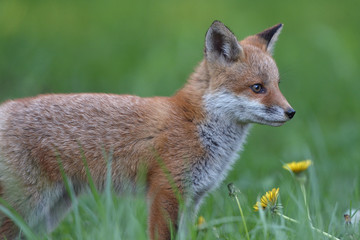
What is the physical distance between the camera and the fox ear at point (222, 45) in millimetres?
5926

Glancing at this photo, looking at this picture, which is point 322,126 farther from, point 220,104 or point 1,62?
point 1,62

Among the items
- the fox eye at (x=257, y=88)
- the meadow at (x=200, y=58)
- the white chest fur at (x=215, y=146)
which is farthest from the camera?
the meadow at (x=200, y=58)

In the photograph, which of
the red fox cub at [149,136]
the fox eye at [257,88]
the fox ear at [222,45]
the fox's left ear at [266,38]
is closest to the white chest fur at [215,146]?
the red fox cub at [149,136]

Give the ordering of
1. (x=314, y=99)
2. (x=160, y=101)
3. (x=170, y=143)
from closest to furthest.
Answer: (x=170, y=143) → (x=160, y=101) → (x=314, y=99)

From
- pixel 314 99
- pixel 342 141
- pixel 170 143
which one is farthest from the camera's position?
pixel 314 99

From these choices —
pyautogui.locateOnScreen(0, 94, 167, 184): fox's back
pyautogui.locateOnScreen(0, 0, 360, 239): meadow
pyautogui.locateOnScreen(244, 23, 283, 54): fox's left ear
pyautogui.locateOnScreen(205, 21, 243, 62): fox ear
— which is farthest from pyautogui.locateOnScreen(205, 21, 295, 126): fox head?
pyautogui.locateOnScreen(0, 0, 360, 239): meadow

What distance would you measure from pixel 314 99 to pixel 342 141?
75.5 inches

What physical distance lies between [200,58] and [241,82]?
631 cm

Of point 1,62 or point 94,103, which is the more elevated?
point 1,62

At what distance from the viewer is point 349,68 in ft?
38.8

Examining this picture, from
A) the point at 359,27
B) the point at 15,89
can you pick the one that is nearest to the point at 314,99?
the point at 359,27

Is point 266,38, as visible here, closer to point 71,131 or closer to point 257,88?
point 257,88

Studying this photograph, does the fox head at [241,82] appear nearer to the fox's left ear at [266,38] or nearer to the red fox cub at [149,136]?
the red fox cub at [149,136]

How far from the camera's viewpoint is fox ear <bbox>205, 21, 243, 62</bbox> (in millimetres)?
5926
